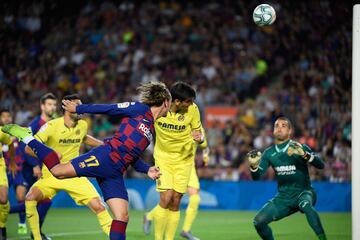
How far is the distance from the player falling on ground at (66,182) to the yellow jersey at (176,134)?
Answer: 1081mm

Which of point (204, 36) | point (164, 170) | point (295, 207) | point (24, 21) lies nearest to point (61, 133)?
point (164, 170)

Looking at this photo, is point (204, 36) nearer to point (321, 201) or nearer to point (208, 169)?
point (208, 169)

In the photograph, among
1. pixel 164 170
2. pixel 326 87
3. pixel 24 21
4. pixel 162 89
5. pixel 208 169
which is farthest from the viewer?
pixel 24 21

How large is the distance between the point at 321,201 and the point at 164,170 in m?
9.34

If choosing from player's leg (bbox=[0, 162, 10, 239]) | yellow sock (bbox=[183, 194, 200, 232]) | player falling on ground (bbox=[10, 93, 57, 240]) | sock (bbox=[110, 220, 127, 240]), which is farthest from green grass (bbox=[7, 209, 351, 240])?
sock (bbox=[110, 220, 127, 240])

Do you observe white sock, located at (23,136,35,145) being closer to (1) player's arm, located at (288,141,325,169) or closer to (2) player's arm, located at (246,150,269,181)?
(2) player's arm, located at (246,150,269,181)

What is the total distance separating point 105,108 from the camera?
8.16 metres

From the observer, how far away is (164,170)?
35.7 ft

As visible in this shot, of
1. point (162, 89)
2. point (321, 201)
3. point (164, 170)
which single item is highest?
point (162, 89)

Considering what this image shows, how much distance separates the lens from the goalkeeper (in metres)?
9.59

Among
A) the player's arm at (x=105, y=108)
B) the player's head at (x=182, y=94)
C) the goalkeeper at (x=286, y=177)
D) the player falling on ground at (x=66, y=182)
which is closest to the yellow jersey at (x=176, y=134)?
the player's head at (x=182, y=94)

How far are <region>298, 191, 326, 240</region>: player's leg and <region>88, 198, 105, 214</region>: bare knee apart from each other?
2.80 meters

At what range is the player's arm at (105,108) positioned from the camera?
26.7 ft

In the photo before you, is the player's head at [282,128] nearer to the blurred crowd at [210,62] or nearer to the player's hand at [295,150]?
the player's hand at [295,150]
